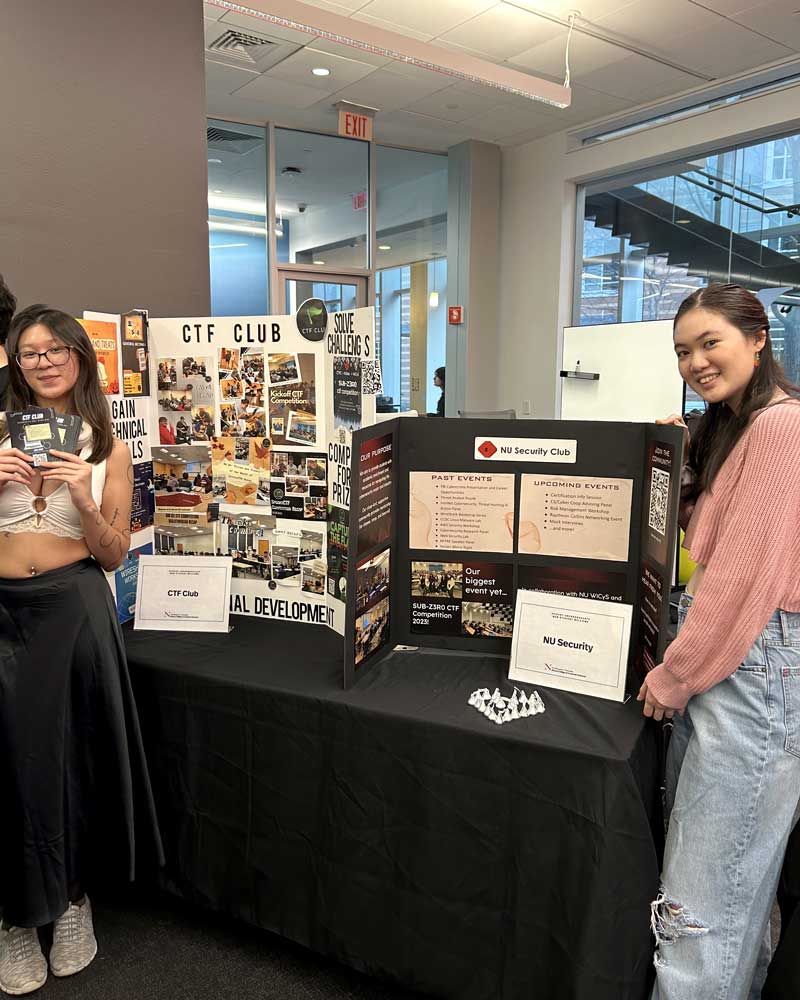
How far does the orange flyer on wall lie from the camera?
197cm

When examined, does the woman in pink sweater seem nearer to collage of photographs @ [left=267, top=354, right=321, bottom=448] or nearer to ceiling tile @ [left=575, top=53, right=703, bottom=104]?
collage of photographs @ [left=267, top=354, right=321, bottom=448]

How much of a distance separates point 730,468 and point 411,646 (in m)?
0.90

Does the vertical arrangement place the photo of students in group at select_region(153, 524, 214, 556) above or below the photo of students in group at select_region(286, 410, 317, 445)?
below

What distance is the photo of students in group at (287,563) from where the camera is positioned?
2057 mm

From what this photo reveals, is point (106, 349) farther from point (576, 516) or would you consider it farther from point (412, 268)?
point (412, 268)

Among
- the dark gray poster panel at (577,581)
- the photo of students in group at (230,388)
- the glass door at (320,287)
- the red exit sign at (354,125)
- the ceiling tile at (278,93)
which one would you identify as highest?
the ceiling tile at (278,93)

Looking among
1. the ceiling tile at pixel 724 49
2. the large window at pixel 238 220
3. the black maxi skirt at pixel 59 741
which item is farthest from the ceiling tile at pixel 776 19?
the black maxi skirt at pixel 59 741

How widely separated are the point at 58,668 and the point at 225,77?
5.12 m

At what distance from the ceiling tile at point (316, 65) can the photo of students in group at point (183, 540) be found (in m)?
4.07

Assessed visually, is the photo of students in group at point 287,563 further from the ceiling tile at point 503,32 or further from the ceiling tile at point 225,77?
the ceiling tile at point 225,77

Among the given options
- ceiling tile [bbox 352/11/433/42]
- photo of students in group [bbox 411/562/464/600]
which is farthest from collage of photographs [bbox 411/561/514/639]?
ceiling tile [bbox 352/11/433/42]

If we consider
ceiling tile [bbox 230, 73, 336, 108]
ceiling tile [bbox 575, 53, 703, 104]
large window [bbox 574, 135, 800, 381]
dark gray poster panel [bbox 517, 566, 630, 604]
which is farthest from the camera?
ceiling tile [bbox 230, 73, 336, 108]

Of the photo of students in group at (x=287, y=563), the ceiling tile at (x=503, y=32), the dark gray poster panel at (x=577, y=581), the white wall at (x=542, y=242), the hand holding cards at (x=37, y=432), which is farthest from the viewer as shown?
the white wall at (x=542, y=242)

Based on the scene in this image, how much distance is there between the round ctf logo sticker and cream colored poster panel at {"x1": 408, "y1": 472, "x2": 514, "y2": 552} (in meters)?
0.48
